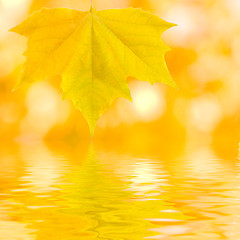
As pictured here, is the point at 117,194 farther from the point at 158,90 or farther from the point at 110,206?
the point at 158,90

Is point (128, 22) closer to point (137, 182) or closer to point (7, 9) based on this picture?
point (137, 182)

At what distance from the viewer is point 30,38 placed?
0.39m

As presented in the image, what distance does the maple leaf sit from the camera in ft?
1.28

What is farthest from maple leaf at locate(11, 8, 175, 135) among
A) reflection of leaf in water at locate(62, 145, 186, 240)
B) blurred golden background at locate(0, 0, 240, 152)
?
blurred golden background at locate(0, 0, 240, 152)

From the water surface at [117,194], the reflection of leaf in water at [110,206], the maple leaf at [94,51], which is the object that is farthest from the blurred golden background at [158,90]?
the maple leaf at [94,51]

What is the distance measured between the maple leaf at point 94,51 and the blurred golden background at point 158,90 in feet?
1.27

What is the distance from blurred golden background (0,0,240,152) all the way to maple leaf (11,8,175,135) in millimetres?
387

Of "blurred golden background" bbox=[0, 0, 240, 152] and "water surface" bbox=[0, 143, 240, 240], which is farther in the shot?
"blurred golden background" bbox=[0, 0, 240, 152]

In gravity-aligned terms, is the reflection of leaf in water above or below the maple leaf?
below

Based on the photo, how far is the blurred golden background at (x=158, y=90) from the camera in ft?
2.58

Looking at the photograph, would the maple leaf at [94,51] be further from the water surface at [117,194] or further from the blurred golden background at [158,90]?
the blurred golden background at [158,90]

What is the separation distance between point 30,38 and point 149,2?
16.3 inches

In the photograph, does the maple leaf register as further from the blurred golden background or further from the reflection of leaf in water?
the blurred golden background

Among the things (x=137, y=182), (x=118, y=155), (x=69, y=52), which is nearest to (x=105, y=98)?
(x=69, y=52)
